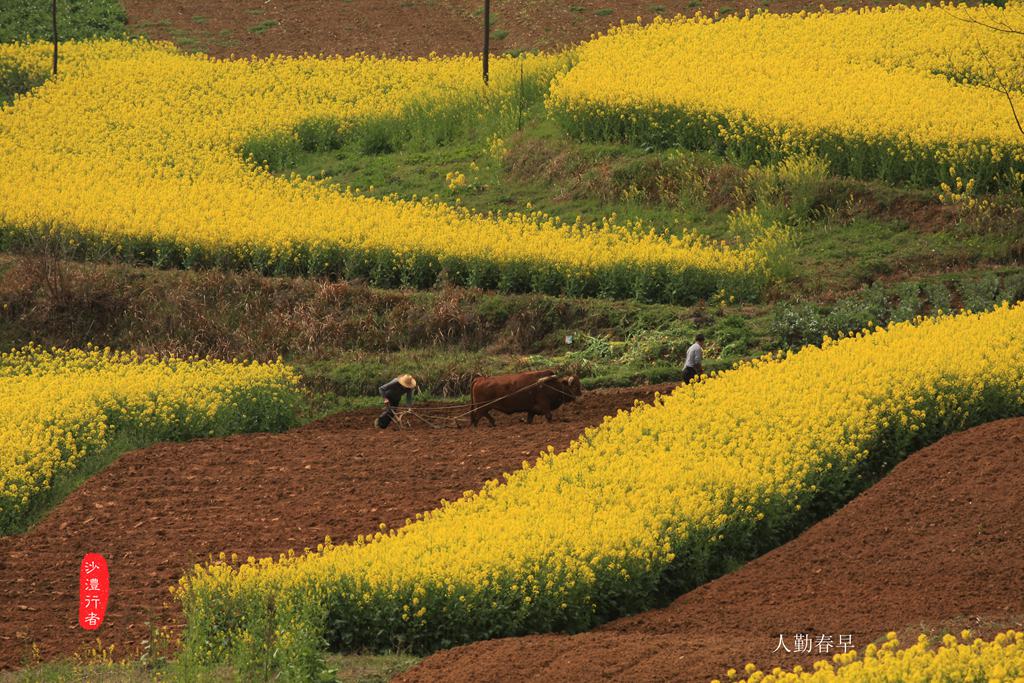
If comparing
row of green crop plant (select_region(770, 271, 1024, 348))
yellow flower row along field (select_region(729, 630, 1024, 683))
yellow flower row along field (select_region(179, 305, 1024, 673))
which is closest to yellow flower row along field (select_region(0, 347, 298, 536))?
yellow flower row along field (select_region(179, 305, 1024, 673))

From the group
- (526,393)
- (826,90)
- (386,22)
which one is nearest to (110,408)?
(526,393)

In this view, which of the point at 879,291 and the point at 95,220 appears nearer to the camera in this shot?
the point at 879,291

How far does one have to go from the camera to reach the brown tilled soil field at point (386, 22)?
143ft

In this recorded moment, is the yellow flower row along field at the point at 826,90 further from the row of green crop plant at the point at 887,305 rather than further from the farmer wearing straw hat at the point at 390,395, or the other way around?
the farmer wearing straw hat at the point at 390,395

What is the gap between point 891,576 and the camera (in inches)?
581

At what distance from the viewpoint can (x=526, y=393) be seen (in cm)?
2245

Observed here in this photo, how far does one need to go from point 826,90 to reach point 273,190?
11355 mm

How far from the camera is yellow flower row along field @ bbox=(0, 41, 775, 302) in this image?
28.1 meters

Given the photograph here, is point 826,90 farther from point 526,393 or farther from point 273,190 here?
point 526,393

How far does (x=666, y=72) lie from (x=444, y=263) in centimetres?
A: 957

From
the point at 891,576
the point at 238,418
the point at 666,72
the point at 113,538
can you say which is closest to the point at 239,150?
the point at 666,72

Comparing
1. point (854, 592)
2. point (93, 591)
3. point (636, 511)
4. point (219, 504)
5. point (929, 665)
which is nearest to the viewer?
point (929, 665)

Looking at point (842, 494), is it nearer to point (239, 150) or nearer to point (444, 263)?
point (444, 263)

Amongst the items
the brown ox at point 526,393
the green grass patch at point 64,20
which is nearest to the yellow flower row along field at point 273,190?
the green grass patch at point 64,20
